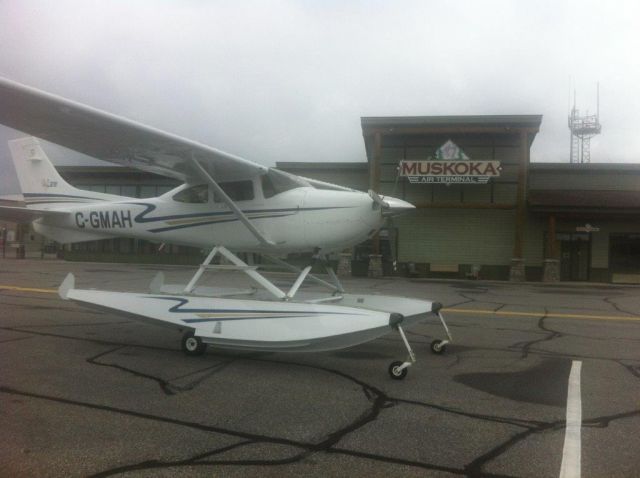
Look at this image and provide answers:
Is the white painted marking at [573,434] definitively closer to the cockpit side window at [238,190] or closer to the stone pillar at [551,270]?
the cockpit side window at [238,190]

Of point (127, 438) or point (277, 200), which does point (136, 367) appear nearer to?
point (127, 438)

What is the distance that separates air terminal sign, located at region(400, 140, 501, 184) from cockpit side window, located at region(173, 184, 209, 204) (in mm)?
19552

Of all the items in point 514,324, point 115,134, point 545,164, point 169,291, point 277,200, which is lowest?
point 514,324

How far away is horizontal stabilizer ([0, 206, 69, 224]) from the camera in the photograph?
31.6 feet

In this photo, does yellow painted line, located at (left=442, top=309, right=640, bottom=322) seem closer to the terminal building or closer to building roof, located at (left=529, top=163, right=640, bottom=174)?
the terminal building

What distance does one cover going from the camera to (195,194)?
9039 millimetres

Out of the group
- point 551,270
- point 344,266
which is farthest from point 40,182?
point 551,270

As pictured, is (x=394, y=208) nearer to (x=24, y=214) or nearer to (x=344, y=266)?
(x=24, y=214)

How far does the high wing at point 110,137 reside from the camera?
6.45 m

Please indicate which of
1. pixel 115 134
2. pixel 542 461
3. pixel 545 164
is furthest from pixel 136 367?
pixel 545 164

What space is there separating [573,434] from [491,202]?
25.3 meters

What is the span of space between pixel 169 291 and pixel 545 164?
85.5ft

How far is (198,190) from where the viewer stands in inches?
356

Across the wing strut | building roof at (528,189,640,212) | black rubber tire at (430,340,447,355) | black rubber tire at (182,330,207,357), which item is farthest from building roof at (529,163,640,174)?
black rubber tire at (182,330,207,357)
